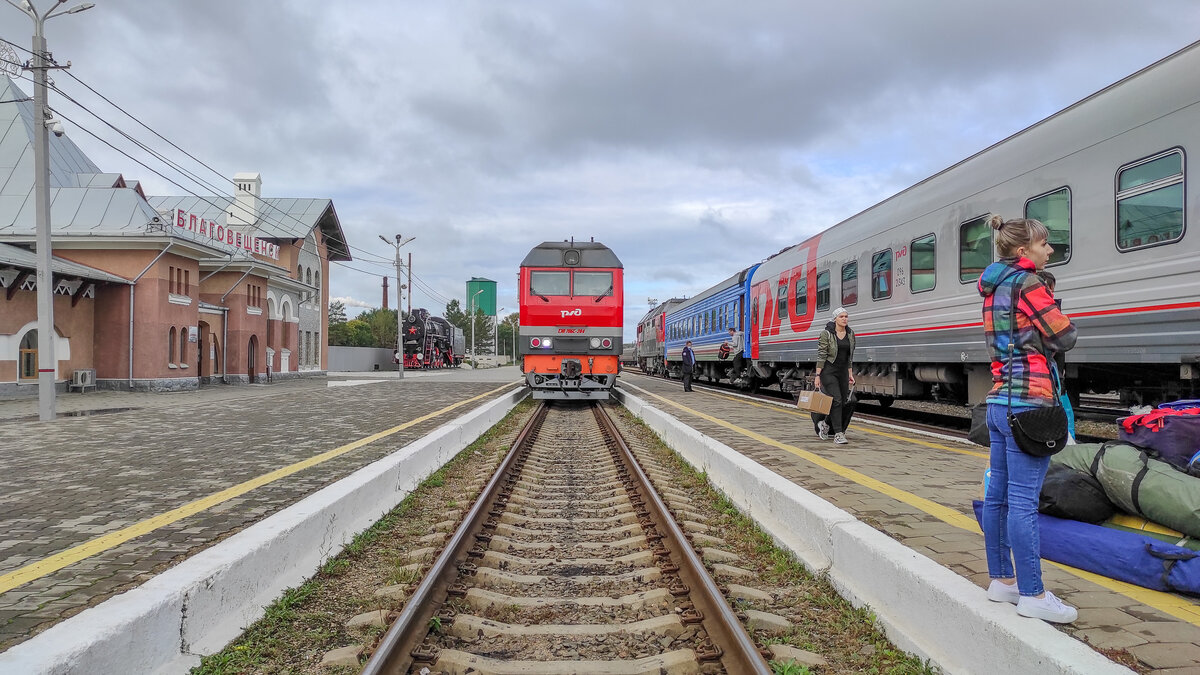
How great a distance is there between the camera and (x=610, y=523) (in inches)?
234

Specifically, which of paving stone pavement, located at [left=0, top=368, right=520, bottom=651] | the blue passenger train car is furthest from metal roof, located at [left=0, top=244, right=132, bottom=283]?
the blue passenger train car

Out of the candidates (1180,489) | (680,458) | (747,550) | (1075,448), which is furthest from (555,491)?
(1180,489)

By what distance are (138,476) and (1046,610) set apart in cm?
732

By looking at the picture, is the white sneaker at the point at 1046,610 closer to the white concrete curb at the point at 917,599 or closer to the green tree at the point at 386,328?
the white concrete curb at the point at 917,599

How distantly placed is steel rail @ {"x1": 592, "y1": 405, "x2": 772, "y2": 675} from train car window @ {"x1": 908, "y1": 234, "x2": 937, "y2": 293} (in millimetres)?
6339

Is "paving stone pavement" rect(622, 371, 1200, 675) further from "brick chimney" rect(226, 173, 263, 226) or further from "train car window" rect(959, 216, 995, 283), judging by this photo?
"brick chimney" rect(226, 173, 263, 226)

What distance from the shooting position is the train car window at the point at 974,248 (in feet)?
29.1

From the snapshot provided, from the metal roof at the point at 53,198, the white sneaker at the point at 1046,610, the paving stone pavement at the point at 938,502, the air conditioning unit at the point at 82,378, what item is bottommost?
the paving stone pavement at the point at 938,502

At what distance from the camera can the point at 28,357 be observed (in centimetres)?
1902

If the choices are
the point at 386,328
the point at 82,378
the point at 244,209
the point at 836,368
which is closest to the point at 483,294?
the point at 386,328

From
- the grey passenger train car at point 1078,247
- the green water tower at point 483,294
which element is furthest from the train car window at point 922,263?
the green water tower at point 483,294

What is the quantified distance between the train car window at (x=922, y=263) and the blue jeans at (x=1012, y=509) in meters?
7.63

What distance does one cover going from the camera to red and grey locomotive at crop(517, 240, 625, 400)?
16031mm

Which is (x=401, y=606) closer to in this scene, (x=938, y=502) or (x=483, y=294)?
(x=938, y=502)
